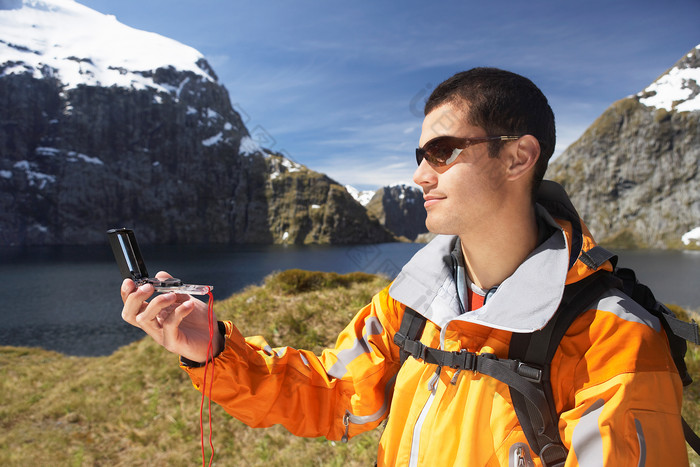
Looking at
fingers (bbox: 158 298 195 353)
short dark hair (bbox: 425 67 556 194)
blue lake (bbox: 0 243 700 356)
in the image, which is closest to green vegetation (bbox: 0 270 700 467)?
fingers (bbox: 158 298 195 353)

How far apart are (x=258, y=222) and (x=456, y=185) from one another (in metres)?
179

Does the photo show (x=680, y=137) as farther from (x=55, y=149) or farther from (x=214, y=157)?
(x=55, y=149)

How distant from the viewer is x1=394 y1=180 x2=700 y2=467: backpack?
1.48m

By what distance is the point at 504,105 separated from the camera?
1.86m

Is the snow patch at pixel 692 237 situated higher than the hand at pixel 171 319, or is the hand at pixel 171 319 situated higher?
the snow patch at pixel 692 237

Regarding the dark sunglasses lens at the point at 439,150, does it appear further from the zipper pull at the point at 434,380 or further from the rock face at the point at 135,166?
the rock face at the point at 135,166

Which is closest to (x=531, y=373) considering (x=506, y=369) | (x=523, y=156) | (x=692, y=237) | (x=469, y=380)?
(x=506, y=369)

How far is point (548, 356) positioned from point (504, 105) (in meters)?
1.24

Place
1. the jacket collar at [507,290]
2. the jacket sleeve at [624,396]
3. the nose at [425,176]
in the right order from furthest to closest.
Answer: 1. the nose at [425,176]
2. the jacket collar at [507,290]
3. the jacket sleeve at [624,396]

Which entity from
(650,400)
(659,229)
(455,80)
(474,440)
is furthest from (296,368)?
(659,229)

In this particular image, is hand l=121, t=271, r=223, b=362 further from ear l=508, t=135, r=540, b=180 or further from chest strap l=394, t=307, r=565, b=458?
ear l=508, t=135, r=540, b=180

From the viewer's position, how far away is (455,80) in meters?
2.00

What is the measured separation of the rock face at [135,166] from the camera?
144000 millimetres

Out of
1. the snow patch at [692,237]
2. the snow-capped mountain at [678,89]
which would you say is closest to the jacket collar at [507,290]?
the snow patch at [692,237]
